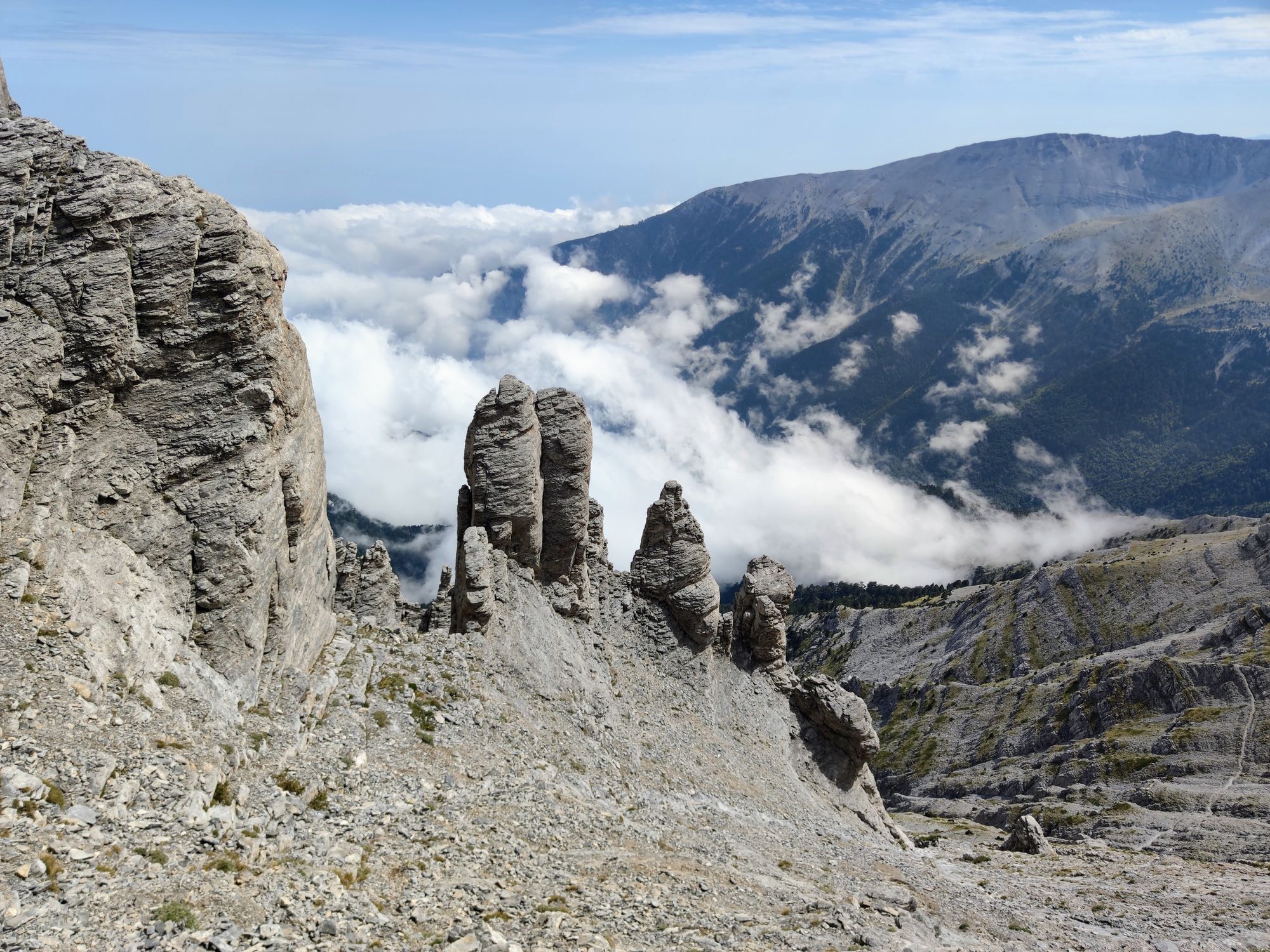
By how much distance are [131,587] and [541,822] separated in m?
19.3

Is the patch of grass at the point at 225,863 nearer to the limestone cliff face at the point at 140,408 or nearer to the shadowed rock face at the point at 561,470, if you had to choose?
the limestone cliff face at the point at 140,408

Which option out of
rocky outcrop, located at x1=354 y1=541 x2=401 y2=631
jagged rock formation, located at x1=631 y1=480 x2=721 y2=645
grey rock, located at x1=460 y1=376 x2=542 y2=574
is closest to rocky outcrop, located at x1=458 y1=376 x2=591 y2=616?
grey rock, located at x1=460 y1=376 x2=542 y2=574

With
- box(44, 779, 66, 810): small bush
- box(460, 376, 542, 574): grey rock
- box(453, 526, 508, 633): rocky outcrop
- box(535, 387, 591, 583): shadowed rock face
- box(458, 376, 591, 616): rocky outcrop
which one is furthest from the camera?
box(535, 387, 591, 583): shadowed rock face

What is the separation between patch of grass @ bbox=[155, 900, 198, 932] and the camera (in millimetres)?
23094

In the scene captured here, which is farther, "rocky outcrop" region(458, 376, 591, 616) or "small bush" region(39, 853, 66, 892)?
"rocky outcrop" region(458, 376, 591, 616)

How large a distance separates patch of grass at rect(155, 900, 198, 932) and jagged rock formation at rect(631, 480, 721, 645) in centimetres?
4750

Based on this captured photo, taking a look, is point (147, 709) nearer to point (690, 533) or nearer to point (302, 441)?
point (302, 441)

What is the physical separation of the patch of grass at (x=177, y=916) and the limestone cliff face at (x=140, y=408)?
10.7 metres

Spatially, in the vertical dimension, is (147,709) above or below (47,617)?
below

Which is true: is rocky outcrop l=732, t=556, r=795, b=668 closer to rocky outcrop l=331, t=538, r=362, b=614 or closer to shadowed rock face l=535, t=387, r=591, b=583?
shadowed rock face l=535, t=387, r=591, b=583

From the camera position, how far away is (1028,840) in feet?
275

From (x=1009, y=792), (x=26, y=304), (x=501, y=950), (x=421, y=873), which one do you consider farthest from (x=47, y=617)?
(x=1009, y=792)

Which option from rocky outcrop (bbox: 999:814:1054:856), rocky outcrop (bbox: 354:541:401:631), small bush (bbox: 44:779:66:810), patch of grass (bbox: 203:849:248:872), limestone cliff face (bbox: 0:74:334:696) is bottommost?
rocky outcrop (bbox: 999:814:1054:856)

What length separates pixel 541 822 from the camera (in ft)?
128
